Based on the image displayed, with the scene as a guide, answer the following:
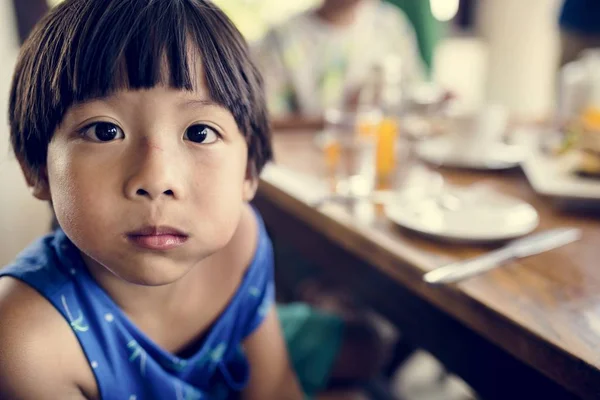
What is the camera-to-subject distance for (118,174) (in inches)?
22.0

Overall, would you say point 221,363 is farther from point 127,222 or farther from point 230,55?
point 230,55

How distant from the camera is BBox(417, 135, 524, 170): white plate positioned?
119 cm

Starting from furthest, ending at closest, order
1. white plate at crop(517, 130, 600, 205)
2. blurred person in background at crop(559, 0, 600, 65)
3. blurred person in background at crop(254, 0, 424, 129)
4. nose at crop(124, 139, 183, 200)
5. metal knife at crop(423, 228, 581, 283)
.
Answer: blurred person in background at crop(559, 0, 600, 65) → blurred person in background at crop(254, 0, 424, 129) → white plate at crop(517, 130, 600, 205) → metal knife at crop(423, 228, 581, 283) → nose at crop(124, 139, 183, 200)

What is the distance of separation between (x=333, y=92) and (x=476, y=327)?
172 cm

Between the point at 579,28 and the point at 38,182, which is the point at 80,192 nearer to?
the point at 38,182

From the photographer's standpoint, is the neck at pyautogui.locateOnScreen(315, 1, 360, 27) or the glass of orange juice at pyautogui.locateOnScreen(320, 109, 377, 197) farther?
the neck at pyautogui.locateOnScreen(315, 1, 360, 27)

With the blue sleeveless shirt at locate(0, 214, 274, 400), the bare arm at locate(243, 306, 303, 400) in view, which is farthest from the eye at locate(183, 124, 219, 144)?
the bare arm at locate(243, 306, 303, 400)

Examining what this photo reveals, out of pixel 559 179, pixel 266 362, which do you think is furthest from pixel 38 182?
pixel 559 179

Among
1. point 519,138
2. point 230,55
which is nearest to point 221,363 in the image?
point 230,55

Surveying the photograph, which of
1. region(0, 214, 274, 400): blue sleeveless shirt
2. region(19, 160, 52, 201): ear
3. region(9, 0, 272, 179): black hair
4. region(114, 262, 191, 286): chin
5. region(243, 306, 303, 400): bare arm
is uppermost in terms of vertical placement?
region(9, 0, 272, 179): black hair

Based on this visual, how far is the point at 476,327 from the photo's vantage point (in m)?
0.63

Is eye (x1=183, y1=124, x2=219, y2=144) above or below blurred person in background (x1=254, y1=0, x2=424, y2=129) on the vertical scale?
above

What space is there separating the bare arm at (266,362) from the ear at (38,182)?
35 centimetres

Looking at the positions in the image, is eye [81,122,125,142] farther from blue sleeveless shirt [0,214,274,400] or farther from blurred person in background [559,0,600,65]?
blurred person in background [559,0,600,65]
